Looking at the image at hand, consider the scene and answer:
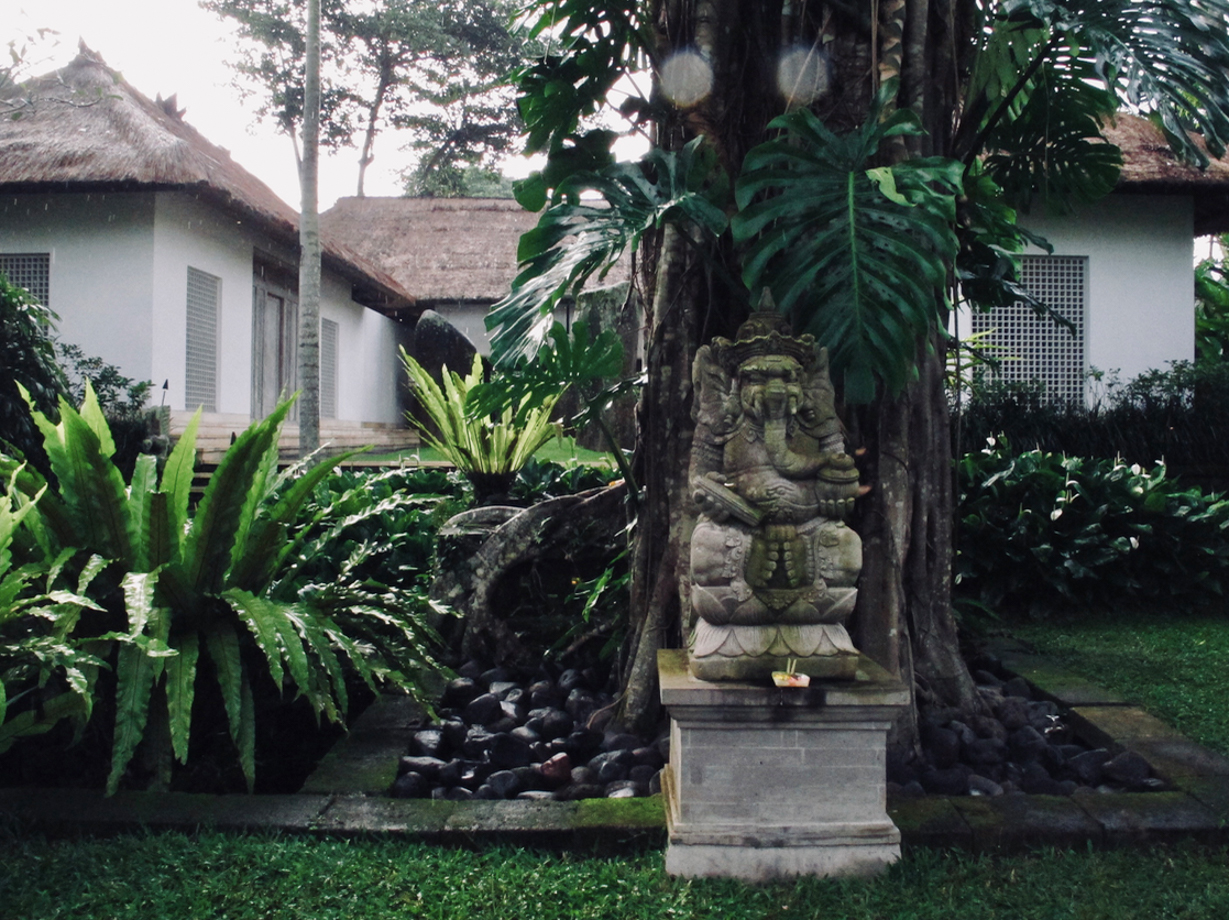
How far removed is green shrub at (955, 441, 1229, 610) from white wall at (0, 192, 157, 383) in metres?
6.93

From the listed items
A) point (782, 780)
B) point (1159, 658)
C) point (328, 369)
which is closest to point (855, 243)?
point (782, 780)

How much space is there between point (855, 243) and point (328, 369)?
11.1m

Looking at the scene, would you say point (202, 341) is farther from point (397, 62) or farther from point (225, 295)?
point (397, 62)

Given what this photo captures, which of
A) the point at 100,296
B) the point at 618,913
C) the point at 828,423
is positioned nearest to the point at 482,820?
the point at 618,913

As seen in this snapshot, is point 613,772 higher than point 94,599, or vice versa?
point 94,599

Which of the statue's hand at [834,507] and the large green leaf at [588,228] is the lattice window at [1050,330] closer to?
the large green leaf at [588,228]

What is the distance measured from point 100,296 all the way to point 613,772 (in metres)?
7.67

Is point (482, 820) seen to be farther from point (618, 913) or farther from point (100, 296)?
point (100, 296)

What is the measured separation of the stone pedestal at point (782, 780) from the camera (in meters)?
2.45

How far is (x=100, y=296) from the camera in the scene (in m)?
8.80

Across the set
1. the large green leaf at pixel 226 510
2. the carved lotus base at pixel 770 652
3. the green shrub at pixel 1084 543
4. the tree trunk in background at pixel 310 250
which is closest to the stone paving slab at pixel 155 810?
the large green leaf at pixel 226 510

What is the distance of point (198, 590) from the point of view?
314 centimetres

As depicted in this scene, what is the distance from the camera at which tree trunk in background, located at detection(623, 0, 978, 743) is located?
3271 mm

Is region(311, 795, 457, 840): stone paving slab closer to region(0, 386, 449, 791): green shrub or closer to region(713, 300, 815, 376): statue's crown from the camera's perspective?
region(0, 386, 449, 791): green shrub
